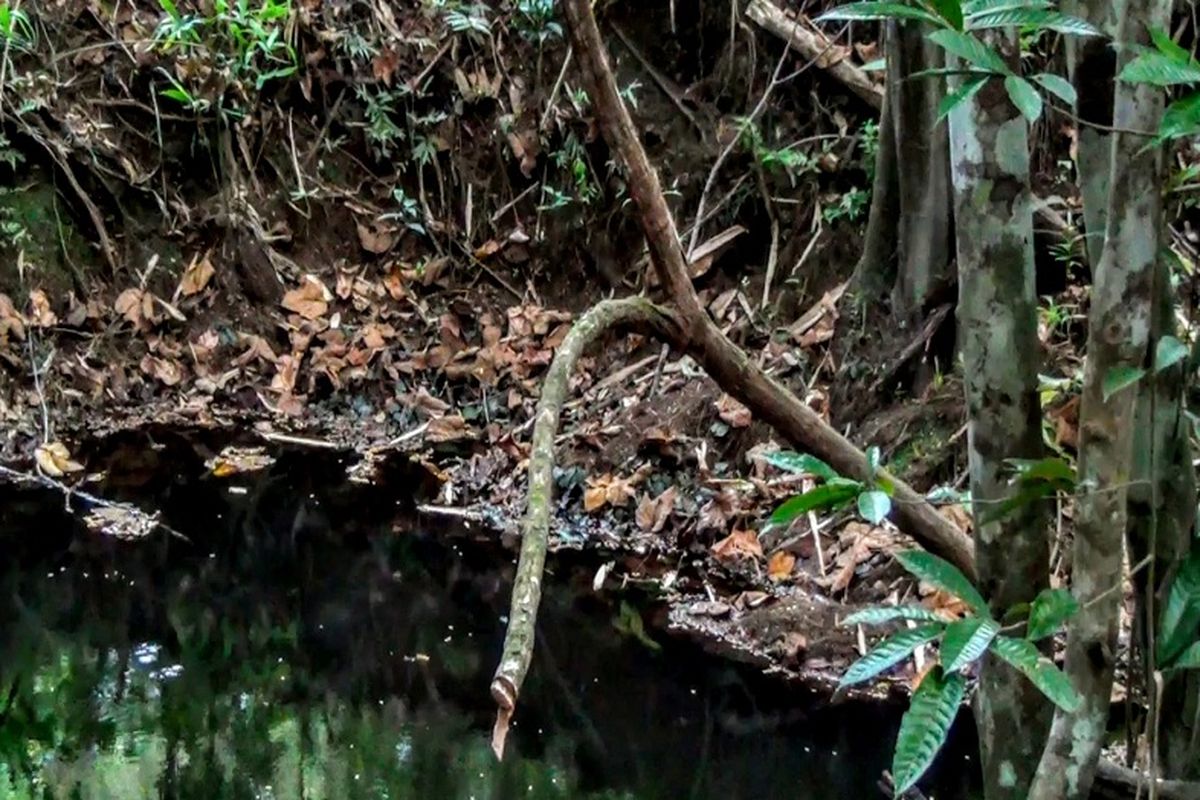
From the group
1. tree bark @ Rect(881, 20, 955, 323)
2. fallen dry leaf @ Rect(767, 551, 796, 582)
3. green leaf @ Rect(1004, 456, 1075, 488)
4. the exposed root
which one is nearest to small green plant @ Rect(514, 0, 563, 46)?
tree bark @ Rect(881, 20, 955, 323)

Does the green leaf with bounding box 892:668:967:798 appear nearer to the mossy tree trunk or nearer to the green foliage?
the mossy tree trunk

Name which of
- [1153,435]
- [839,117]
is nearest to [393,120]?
[839,117]

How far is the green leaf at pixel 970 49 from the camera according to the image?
1.25 meters

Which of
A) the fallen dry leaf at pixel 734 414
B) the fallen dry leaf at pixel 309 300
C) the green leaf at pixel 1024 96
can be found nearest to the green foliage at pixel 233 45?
the fallen dry leaf at pixel 309 300

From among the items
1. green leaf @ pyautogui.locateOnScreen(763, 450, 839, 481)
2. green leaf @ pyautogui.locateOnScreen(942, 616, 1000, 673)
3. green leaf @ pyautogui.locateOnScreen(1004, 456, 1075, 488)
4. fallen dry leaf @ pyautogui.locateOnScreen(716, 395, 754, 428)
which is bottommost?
Answer: fallen dry leaf @ pyautogui.locateOnScreen(716, 395, 754, 428)

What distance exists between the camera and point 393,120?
6430 millimetres

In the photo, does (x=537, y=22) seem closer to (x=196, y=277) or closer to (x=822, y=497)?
(x=196, y=277)

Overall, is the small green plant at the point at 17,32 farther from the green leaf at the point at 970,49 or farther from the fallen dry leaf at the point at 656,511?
the green leaf at the point at 970,49

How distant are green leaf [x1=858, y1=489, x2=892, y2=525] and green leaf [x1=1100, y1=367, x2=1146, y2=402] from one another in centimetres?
27

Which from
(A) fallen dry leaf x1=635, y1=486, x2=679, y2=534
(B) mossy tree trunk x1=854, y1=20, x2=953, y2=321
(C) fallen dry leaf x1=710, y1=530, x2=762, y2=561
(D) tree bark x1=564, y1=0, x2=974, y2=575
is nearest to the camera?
(D) tree bark x1=564, y1=0, x2=974, y2=575

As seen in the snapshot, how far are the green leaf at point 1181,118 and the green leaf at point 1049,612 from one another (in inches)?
19.7

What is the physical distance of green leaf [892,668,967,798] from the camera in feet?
4.36

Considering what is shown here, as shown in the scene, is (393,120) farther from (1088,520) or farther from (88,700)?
(1088,520)

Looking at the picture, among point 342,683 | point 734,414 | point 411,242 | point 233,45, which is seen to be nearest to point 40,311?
point 233,45
